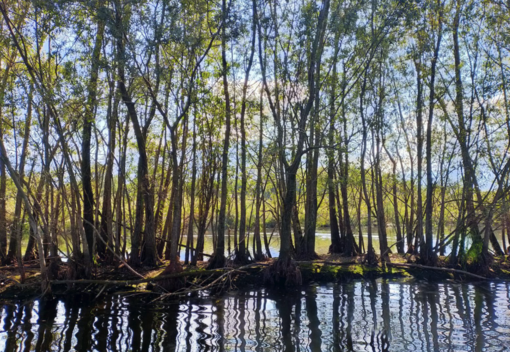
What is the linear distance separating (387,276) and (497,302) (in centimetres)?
373

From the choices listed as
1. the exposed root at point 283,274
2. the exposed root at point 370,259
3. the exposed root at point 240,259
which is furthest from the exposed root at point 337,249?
the exposed root at point 283,274

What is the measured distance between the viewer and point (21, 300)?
1058 cm

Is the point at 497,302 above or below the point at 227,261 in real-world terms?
below

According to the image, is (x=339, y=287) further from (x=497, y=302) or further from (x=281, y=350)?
(x=281, y=350)

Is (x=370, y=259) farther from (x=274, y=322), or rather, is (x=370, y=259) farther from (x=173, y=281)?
(x=173, y=281)

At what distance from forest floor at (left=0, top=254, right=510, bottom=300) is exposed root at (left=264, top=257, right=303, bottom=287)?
0.44m

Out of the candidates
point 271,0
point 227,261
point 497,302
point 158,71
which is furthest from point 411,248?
point 158,71

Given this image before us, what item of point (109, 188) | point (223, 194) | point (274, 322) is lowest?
point (274, 322)

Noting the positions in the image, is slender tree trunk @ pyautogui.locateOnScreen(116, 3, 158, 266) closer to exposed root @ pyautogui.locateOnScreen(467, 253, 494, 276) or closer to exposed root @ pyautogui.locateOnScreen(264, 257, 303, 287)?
exposed root @ pyautogui.locateOnScreen(264, 257, 303, 287)

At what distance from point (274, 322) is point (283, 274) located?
3.52 m

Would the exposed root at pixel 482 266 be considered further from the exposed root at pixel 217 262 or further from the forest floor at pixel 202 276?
the exposed root at pixel 217 262

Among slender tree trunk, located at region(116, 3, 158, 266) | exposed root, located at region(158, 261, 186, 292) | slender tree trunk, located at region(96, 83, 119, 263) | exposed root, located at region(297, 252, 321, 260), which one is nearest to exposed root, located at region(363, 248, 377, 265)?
exposed root, located at region(297, 252, 321, 260)

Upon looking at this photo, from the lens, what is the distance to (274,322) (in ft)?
29.2

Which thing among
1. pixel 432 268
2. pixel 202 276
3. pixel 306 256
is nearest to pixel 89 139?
pixel 202 276
